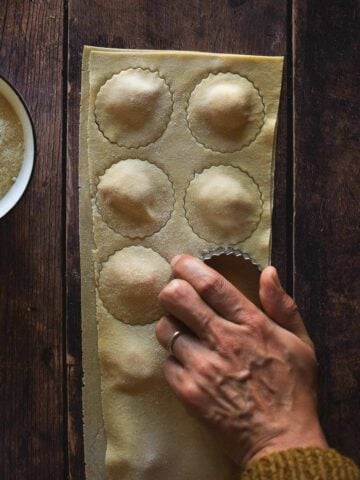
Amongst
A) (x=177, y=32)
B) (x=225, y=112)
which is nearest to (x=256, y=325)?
(x=225, y=112)

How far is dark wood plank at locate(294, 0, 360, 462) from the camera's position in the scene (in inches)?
33.2

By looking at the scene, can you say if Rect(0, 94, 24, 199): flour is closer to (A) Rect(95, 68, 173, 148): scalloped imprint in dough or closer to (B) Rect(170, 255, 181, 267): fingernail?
(A) Rect(95, 68, 173, 148): scalloped imprint in dough

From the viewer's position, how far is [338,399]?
2.76 feet

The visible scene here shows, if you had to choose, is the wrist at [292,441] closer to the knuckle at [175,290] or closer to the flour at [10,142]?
the knuckle at [175,290]

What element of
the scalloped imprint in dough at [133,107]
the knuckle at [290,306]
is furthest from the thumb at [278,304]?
the scalloped imprint in dough at [133,107]

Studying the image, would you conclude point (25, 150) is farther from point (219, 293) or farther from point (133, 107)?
point (219, 293)

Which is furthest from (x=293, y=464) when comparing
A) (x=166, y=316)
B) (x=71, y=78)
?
(x=71, y=78)

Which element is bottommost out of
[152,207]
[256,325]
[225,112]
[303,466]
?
[303,466]

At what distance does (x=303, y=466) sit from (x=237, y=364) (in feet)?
0.42

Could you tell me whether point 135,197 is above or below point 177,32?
below

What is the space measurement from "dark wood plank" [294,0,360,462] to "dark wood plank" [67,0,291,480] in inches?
0.9

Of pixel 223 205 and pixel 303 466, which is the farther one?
pixel 223 205

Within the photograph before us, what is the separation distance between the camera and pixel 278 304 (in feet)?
2.61

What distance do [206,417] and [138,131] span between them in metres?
0.34
